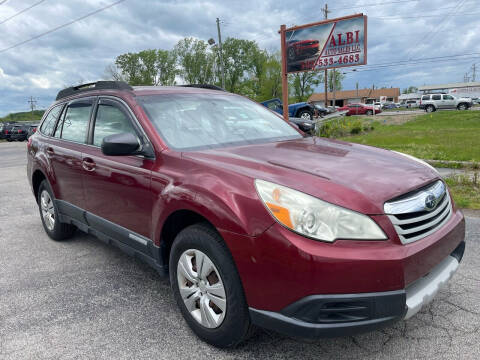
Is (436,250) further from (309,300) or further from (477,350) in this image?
(309,300)

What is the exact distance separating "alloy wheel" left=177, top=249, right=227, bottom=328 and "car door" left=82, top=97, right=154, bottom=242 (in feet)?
1.66

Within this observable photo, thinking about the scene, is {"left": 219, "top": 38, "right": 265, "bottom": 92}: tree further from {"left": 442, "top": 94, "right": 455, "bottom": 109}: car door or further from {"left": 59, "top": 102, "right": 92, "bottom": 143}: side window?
{"left": 59, "top": 102, "right": 92, "bottom": 143}: side window

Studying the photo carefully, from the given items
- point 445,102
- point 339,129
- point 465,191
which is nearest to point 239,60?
point 445,102

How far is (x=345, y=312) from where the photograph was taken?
6.32 feet

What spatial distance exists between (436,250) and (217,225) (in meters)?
1.26

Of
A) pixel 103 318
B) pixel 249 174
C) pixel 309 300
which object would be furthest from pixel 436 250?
pixel 103 318

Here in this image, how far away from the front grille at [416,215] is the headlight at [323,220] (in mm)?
146

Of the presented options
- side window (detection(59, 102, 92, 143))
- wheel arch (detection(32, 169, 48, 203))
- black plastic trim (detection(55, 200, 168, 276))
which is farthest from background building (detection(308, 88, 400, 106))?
black plastic trim (detection(55, 200, 168, 276))

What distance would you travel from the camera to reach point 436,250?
87.0 inches

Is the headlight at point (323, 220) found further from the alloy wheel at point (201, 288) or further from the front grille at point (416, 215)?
the alloy wheel at point (201, 288)

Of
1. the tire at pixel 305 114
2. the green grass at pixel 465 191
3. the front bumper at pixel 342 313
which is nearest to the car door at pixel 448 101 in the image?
the tire at pixel 305 114

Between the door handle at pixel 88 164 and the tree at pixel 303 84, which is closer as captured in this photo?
the door handle at pixel 88 164

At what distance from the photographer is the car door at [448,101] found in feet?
120

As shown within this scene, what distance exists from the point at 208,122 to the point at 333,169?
1279 millimetres
